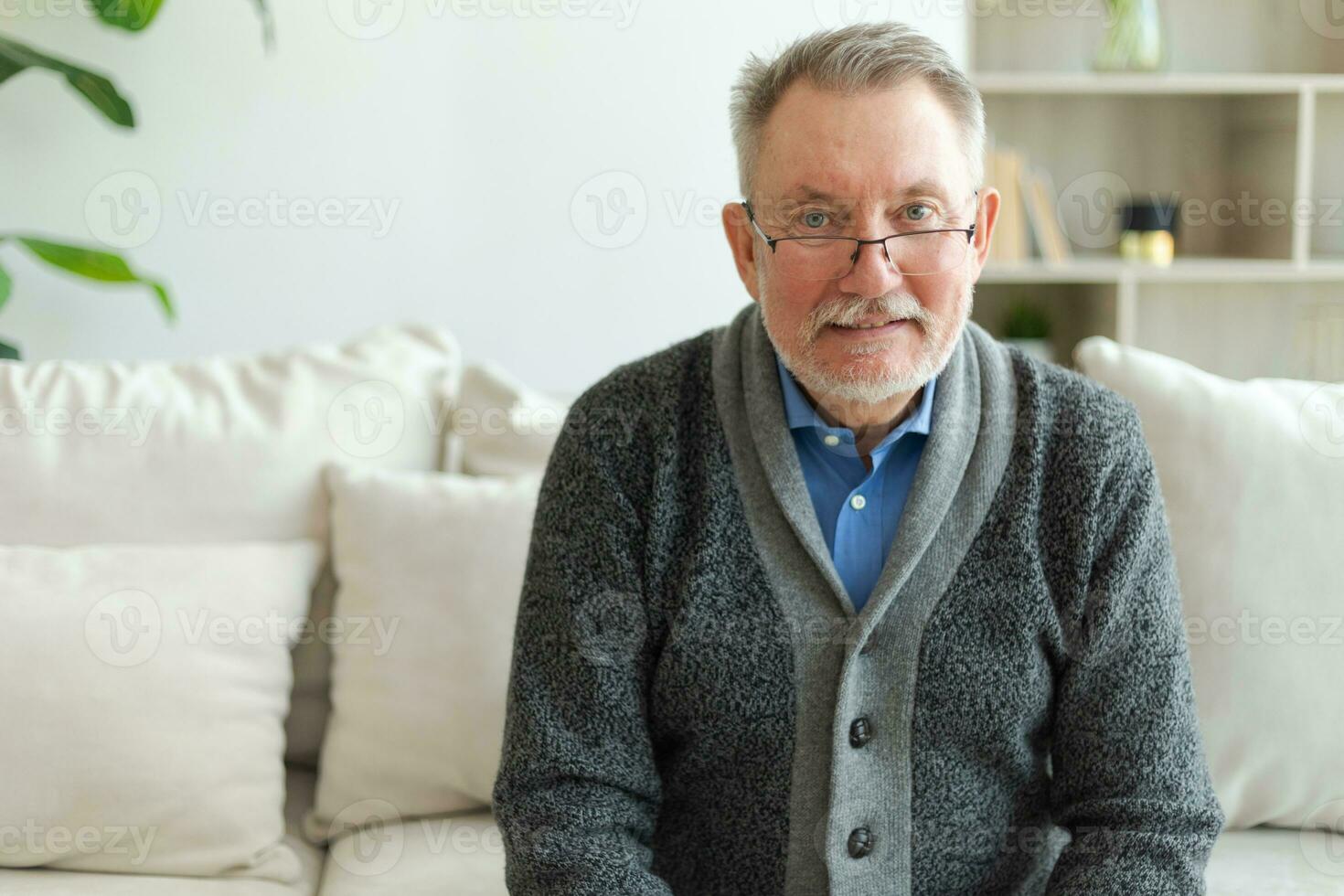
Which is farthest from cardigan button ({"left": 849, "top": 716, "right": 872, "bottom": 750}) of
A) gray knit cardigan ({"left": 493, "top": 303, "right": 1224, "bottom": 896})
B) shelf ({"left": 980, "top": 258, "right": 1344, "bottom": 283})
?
shelf ({"left": 980, "top": 258, "right": 1344, "bottom": 283})

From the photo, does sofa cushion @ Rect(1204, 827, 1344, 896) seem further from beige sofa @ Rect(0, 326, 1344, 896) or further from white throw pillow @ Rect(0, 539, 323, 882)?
white throw pillow @ Rect(0, 539, 323, 882)

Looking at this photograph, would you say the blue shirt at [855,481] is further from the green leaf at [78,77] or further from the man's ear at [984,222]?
the green leaf at [78,77]

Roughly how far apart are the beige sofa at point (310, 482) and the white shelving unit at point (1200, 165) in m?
1.52

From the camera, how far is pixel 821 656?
3.68 feet

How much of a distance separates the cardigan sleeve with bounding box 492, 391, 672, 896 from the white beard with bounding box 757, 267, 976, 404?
0.66ft

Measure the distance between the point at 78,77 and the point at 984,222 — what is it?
125 centimetres

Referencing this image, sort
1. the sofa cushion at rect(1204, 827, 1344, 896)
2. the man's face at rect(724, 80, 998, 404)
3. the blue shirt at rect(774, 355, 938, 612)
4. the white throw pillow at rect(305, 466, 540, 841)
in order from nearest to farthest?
the man's face at rect(724, 80, 998, 404) → the blue shirt at rect(774, 355, 938, 612) → the sofa cushion at rect(1204, 827, 1344, 896) → the white throw pillow at rect(305, 466, 540, 841)

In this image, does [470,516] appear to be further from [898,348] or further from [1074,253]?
[1074,253]

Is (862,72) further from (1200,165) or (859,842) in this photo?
(1200,165)

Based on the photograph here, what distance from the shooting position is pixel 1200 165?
295 centimetres

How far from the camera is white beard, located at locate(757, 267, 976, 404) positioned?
3.51ft

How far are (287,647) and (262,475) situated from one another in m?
0.22

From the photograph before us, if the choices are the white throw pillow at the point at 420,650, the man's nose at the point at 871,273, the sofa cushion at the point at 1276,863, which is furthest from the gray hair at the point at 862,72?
the sofa cushion at the point at 1276,863

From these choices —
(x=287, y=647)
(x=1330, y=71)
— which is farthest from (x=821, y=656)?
(x=1330, y=71)
